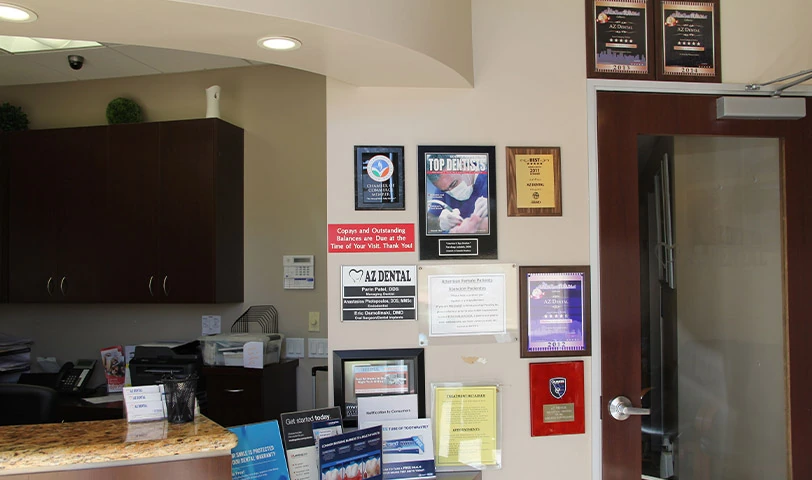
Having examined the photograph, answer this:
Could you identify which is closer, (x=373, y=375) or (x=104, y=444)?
(x=104, y=444)

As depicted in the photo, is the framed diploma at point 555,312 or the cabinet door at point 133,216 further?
the cabinet door at point 133,216

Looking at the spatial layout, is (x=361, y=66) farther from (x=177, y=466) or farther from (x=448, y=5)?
(x=177, y=466)

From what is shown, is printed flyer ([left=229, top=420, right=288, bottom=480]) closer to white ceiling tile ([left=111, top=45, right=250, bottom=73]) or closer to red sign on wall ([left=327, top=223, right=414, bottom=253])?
red sign on wall ([left=327, top=223, right=414, bottom=253])

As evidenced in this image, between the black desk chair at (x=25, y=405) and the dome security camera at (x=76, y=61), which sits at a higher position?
the dome security camera at (x=76, y=61)

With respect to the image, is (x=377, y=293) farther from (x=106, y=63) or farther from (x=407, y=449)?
(x=106, y=63)

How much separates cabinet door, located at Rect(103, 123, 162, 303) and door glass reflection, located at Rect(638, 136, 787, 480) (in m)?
2.99

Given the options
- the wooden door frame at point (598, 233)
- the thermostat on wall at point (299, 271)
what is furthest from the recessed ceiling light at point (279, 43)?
the thermostat on wall at point (299, 271)

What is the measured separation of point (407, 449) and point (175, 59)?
→ 9.87ft

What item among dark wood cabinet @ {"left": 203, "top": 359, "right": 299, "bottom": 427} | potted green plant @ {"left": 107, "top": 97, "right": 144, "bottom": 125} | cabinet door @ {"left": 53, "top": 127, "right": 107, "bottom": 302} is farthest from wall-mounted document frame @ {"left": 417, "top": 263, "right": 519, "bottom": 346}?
potted green plant @ {"left": 107, "top": 97, "right": 144, "bottom": 125}

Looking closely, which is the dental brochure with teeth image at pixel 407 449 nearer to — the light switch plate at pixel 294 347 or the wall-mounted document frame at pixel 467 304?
the wall-mounted document frame at pixel 467 304

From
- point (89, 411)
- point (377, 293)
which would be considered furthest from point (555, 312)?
point (89, 411)

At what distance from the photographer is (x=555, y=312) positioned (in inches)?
91.4

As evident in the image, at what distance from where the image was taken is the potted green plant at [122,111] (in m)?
4.32

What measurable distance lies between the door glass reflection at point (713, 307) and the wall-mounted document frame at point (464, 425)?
0.56 metres
